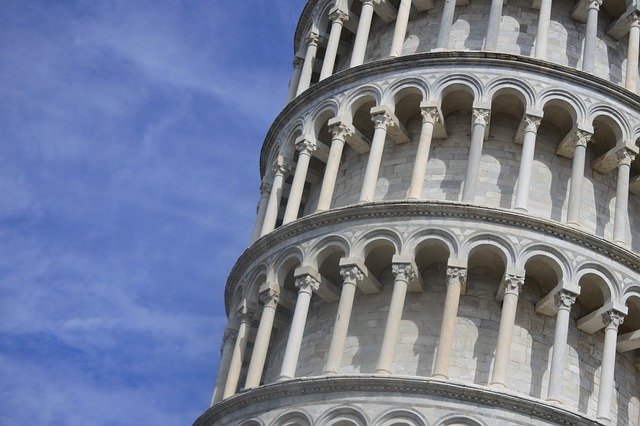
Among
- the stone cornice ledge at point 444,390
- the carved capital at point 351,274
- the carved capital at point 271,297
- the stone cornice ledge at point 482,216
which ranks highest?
the stone cornice ledge at point 482,216

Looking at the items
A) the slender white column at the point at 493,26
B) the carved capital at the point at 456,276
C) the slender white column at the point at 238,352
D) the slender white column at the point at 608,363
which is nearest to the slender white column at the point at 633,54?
the slender white column at the point at 493,26

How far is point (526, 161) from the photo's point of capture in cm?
2466

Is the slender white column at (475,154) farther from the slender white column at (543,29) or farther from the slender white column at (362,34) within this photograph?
the slender white column at (362,34)

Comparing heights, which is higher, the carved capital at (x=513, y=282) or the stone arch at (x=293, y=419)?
the carved capital at (x=513, y=282)

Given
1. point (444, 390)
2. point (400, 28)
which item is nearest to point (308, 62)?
point (400, 28)

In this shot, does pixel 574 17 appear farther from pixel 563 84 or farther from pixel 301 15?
pixel 301 15

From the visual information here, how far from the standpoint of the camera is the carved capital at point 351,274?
79.1 ft

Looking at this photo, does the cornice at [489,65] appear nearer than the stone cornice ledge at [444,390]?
No

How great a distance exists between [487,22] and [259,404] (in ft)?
33.7

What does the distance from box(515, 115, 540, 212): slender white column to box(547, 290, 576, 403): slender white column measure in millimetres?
1927

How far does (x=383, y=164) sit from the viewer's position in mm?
26688

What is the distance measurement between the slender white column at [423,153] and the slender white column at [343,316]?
189 centimetres

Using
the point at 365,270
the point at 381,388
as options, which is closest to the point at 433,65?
the point at 365,270

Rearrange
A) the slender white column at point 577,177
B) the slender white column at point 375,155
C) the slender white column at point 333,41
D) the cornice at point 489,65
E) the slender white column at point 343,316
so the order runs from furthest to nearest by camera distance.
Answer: the slender white column at point 333,41 → the cornice at point 489,65 → the slender white column at point 375,155 → the slender white column at point 577,177 → the slender white column at point 343,316
